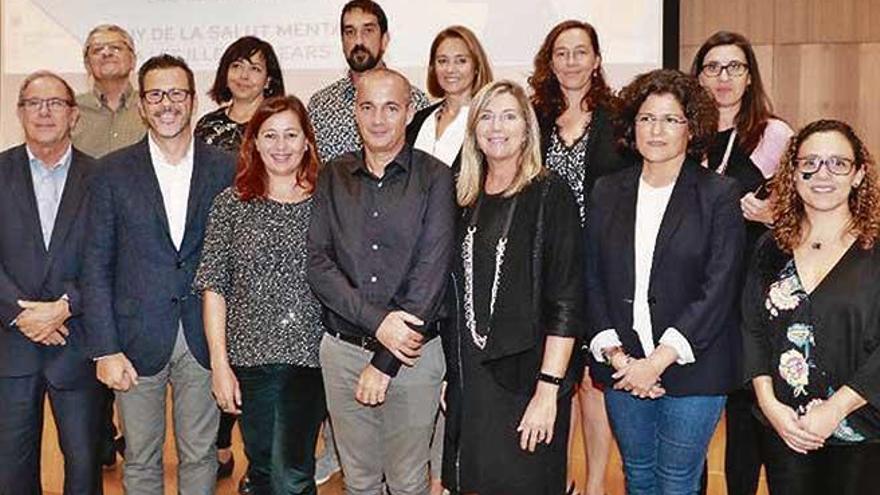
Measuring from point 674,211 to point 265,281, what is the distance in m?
1.21

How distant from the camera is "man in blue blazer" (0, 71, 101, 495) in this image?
3295 mm

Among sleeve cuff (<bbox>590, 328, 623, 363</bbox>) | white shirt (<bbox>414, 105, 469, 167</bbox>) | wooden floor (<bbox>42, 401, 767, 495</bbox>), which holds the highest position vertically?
white shirt (<bbox>414, 105, 469, 167</bbox>)

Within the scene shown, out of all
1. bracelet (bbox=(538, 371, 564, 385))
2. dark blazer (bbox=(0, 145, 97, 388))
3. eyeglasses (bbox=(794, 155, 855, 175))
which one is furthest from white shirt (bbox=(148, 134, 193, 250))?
eyeglasses (bbox=(794, 155, 855, 175))

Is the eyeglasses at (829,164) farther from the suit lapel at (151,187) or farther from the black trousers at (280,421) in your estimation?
the suit lapel at (151,187)

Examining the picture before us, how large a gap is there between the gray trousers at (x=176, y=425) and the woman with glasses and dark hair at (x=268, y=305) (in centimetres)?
14

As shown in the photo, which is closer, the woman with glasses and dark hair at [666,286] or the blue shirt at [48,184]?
the woman with glasses and dark hair at [666,286]

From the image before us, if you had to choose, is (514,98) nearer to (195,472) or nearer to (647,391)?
(647,391)

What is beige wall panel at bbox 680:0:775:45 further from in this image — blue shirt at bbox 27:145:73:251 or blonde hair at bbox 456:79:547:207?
blue shirt at bbox 27:145:73:251

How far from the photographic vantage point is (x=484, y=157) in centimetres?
304

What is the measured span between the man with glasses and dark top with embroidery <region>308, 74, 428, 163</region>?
0.92m

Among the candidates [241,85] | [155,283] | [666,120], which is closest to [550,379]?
[666,120]

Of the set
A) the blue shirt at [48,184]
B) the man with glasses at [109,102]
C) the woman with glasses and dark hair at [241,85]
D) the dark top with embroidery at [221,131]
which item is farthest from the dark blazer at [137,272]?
the man with glasses at [109,102]

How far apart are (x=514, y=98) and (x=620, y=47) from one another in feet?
10.5

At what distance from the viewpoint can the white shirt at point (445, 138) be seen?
3.92 m
